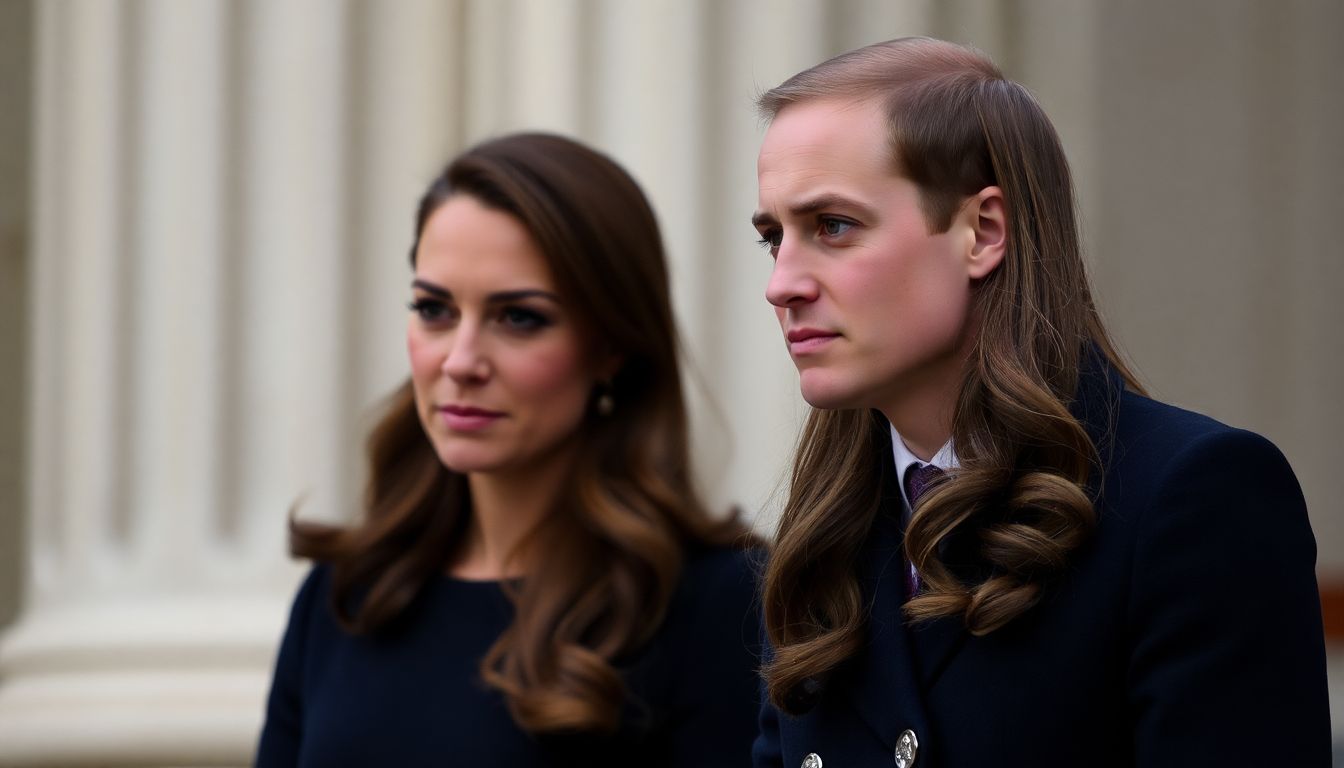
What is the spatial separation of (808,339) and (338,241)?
3164 millimetres

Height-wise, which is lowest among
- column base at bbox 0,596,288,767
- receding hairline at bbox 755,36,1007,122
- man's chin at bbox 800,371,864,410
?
column base at bbox 0,596,288,767

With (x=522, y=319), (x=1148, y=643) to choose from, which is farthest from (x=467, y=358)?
(x=1148, y=643)

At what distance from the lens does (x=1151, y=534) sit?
1.99 m

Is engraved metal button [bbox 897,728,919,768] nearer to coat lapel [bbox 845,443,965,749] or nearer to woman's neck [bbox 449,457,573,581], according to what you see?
coat lapel [bbox 845,443,965,749]

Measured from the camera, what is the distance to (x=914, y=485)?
227 centimetres

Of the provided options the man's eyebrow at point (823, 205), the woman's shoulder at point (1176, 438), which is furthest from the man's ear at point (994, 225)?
the woman's shoulder at point (1176, 438)

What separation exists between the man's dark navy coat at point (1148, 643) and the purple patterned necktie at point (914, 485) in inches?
2.0

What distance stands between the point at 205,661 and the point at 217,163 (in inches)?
59.8

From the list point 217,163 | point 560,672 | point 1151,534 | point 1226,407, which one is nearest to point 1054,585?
point 1151,534

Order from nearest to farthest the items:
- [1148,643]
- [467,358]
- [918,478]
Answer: [1148,643]
[918,478]
[467,358]

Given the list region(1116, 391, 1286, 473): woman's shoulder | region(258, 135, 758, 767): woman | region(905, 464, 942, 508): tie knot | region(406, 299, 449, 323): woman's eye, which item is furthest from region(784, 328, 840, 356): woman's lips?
region(406, 299, 449, 323): woman's eye

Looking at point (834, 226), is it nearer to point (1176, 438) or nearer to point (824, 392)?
point (824, 392)

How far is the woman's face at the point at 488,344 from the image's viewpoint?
11.5 ft

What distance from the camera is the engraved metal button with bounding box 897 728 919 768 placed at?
2125 mm
